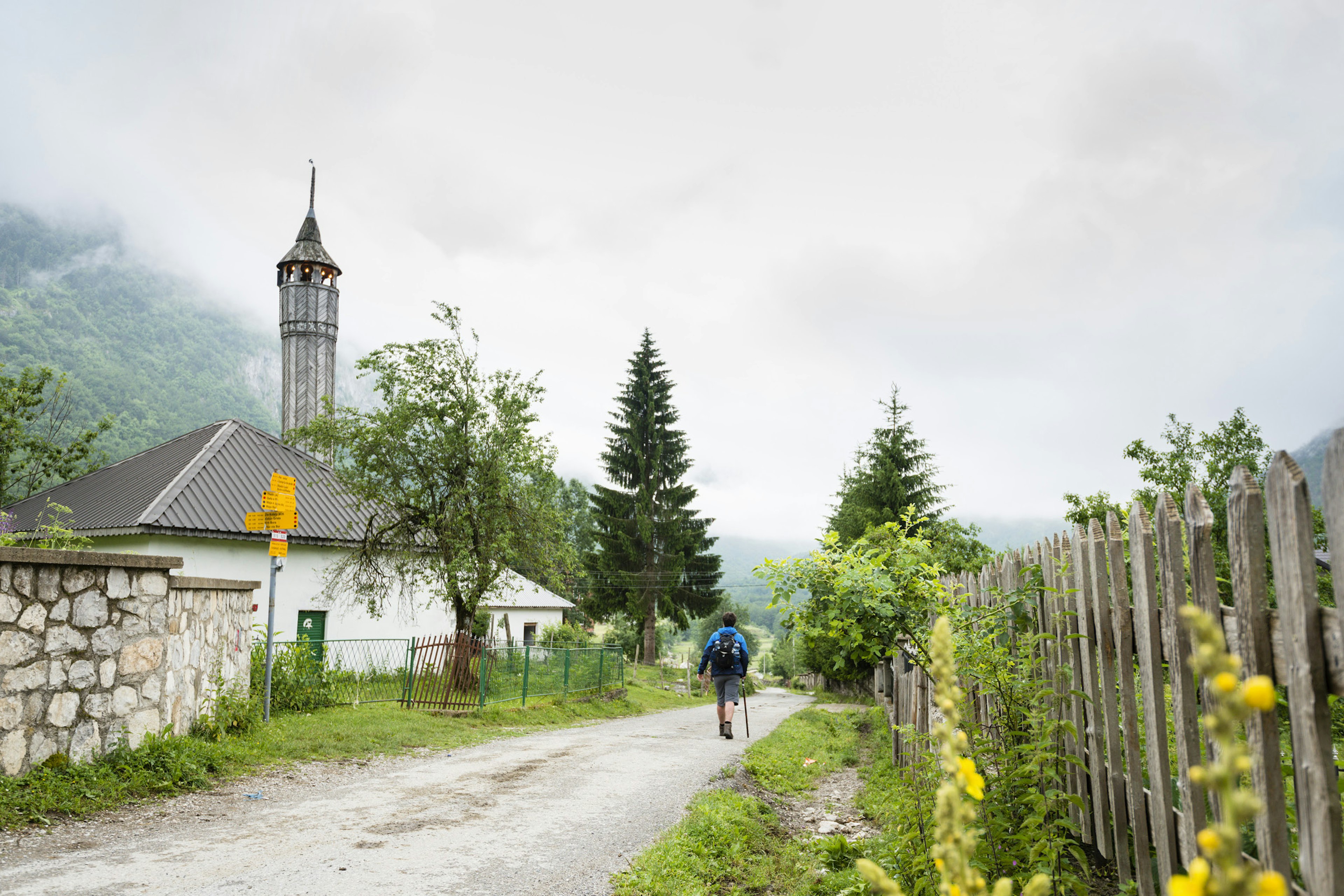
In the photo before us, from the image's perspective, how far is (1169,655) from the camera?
2840 millimetres

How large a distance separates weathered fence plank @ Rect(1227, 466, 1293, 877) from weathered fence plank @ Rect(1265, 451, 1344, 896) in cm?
5

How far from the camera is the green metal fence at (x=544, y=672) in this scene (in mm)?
15141

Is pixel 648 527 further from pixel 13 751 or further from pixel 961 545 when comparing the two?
pixel 13 751

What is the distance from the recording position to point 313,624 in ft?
68.5

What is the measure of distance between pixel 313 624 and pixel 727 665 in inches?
539

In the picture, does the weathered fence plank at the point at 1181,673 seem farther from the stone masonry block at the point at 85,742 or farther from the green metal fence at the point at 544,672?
the green metal fence at the point at 544,672

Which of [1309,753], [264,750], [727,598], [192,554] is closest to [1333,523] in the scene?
[1309,753]

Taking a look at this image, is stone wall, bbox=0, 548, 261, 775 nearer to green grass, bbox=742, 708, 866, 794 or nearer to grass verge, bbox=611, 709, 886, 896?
grass verge, bbox=611, 709, 886, 896

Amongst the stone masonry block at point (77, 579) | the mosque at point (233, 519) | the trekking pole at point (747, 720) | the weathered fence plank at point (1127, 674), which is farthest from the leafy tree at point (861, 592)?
the mosque at point (233, 519)

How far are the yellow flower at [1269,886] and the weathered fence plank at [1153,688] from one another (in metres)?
2.09

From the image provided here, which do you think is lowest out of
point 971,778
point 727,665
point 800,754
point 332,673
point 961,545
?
point 800,754

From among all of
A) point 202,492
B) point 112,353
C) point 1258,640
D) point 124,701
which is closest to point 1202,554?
point 1258,640

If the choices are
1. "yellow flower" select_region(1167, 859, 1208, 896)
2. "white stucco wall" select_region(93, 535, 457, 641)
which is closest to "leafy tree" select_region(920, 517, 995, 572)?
"yellow flower" select_region(1167, 859, 1208, 896)

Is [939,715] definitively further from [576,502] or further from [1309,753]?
[576,502]
